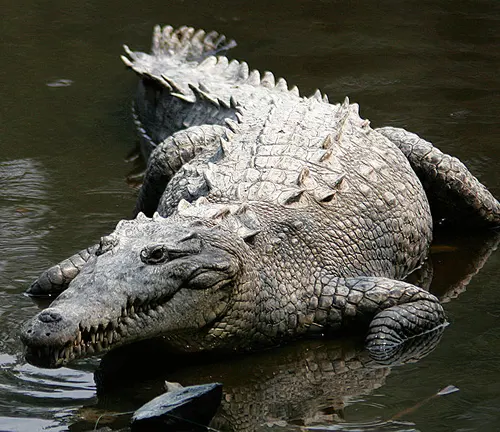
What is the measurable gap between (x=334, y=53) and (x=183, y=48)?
6.54 feet

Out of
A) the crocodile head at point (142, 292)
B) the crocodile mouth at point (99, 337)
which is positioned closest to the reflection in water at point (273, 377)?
the crocodile head at point (142, 292)

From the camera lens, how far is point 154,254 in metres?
4.11

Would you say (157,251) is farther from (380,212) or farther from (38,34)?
(38,34)

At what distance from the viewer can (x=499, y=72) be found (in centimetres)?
924

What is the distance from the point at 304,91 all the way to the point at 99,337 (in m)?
5.30

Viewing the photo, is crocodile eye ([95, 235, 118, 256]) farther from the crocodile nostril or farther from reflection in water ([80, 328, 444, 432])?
the crocodile nostril

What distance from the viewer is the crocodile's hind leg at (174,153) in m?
6.15

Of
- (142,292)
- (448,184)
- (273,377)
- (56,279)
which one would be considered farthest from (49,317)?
(448,184)

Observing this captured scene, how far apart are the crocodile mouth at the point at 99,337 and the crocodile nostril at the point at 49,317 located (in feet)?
0.30

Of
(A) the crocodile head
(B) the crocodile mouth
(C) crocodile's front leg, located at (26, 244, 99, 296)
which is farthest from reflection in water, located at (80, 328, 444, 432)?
(C) crocodile's front leg, located at (26, 244, 99, 296)

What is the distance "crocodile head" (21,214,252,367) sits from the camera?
3684mm

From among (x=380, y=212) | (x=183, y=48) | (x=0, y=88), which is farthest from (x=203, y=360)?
(x=0, y=88)

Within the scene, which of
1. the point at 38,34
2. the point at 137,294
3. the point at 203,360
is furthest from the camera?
the point at 38,34

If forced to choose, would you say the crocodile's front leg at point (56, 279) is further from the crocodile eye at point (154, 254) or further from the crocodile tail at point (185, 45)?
the crocodile tail at point (185, 45)
